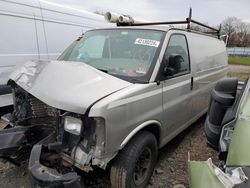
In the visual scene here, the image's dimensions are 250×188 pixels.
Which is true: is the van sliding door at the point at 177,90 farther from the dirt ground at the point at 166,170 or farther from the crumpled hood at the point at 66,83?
the crumpled hood at the point at 66,83

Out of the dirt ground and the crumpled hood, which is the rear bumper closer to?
the crumpled hood

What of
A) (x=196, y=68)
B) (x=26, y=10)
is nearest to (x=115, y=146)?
(x=196, y=68)

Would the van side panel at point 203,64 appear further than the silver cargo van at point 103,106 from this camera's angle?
Yes

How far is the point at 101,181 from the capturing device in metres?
3.40

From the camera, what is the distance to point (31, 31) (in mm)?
5727

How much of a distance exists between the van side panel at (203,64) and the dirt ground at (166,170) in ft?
2.09

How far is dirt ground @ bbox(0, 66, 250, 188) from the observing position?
3.38 meters

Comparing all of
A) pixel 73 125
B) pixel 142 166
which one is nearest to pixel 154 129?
pixel 142 166

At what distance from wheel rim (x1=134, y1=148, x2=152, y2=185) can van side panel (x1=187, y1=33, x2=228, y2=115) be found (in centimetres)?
171

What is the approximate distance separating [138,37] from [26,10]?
3.23 m

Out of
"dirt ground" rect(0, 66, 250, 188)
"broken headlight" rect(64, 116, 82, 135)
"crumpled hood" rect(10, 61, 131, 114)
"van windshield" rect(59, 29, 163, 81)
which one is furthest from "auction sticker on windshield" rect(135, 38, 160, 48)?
"dirt ground" rect(0, 66, 250, 188)

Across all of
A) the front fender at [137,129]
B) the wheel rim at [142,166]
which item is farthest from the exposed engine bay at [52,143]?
the wheel rim at [142,166]

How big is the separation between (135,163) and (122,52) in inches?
56.5

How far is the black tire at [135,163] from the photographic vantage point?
278cm
